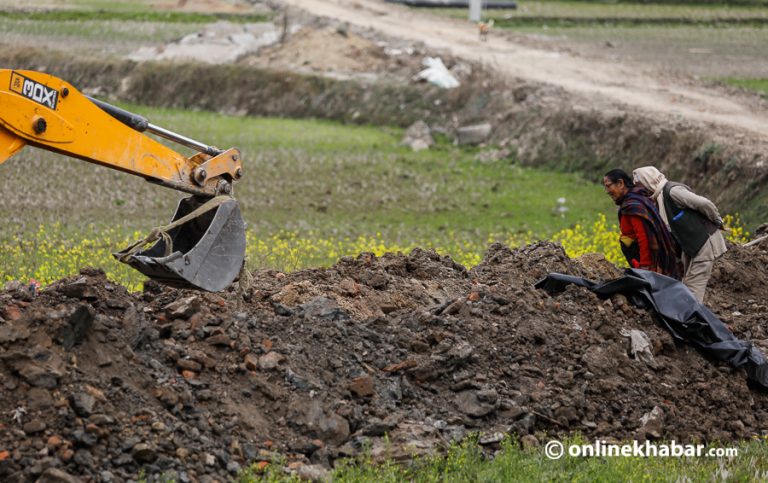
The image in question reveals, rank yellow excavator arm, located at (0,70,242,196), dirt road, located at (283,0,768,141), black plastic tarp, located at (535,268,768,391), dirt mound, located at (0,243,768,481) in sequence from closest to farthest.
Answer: dirt mound, located at (0,243,768,481)
yellow excavator arm, located at (0,70,242,196)
black plastic tarp, located at (535,268,768,391)
dirt road, located at (283,0,768,141)

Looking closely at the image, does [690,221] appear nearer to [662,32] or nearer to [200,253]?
[200,253]

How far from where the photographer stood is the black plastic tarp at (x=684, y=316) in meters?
9.47

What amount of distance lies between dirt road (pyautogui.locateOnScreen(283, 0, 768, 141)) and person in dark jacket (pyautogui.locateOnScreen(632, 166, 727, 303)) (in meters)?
9.29

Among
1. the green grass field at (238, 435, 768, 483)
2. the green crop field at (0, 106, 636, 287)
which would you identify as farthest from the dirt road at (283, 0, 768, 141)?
the green grass field at (238, 435, 768, 483)

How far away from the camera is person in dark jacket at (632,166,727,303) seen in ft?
33.3

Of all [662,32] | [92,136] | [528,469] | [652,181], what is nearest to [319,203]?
[652,181]

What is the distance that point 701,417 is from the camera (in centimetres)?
880

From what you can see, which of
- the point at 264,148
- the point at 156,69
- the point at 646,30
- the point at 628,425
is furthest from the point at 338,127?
the point at 628,425

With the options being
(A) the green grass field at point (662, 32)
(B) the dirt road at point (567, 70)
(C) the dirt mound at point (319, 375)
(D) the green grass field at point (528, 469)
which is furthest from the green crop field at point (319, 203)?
(A) the green grass field at point (662, 32)

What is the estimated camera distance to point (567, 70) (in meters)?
28.3

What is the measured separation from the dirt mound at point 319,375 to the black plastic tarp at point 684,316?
0.12m

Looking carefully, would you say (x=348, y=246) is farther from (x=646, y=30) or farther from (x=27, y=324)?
(x=646, y=30)

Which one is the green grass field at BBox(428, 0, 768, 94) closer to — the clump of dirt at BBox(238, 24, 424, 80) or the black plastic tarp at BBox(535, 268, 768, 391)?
the clump of dirt at BBox(238, 24, 424, 80)

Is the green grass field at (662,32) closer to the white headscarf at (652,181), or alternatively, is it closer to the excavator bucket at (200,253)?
the white headscarf at (652,181)
